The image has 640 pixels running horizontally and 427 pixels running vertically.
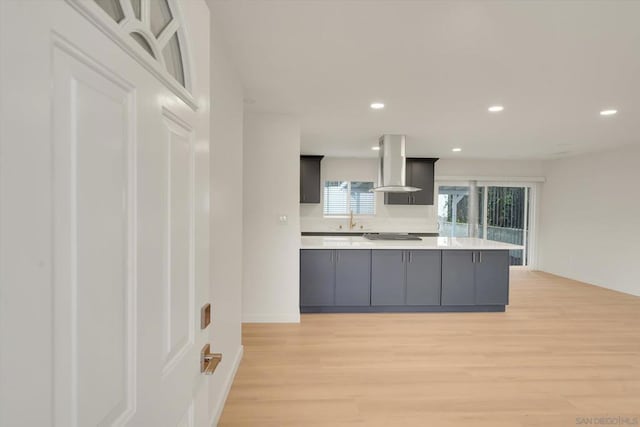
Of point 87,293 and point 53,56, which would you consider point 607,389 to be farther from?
point 53,56

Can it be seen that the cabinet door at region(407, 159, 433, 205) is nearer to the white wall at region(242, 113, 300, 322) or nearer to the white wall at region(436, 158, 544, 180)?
the white wall at region(436, 158, 544, 180)

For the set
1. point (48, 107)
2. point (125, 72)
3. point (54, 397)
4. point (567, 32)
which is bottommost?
point (54, 397)

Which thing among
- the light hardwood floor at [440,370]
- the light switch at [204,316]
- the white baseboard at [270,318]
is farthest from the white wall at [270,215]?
the light switch at [204,316]

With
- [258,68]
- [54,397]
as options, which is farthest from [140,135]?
[258,68]

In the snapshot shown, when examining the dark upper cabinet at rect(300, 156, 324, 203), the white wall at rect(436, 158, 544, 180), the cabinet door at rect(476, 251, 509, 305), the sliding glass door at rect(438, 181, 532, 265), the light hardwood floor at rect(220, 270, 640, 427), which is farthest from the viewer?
the sliding glass door at rect(438, 181, 532, 265)

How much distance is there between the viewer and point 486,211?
7090 millimetres

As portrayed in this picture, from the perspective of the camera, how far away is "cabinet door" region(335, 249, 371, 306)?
4137mm

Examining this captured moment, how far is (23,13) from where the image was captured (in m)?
0.37

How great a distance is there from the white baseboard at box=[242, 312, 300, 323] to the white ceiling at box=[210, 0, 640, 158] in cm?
236

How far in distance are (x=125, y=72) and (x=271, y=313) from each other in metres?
3.50

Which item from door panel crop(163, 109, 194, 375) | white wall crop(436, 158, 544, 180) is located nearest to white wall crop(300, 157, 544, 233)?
white wall crop(436, 158, 544, 180)

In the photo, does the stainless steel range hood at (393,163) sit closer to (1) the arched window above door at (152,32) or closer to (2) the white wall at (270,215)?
(2) the white wall at (270,215)

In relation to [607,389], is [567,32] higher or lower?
higher

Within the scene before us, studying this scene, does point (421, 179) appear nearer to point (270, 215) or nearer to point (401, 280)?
point (401, 280)
